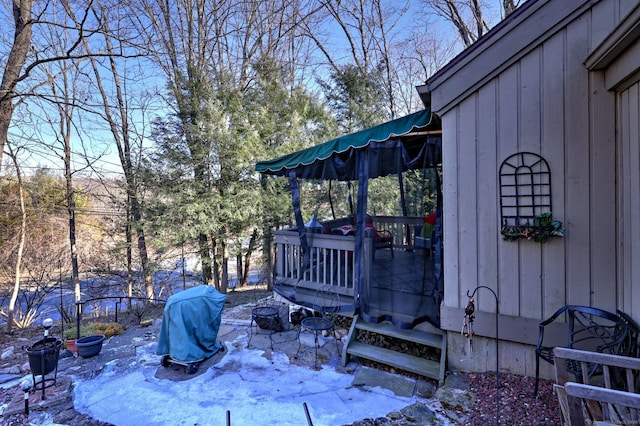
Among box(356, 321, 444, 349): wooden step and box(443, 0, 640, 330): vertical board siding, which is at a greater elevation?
box(443, 0, 640, 330): vertical board siding

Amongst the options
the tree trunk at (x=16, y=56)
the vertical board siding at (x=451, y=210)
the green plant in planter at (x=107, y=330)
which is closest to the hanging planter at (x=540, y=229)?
the vertical board siding at (x=451, y=210)

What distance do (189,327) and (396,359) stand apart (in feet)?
8.13

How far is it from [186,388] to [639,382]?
383cm

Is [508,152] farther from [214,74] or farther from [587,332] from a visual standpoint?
[214,74]

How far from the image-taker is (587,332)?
8.98ft

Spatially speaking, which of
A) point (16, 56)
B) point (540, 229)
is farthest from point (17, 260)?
point (540, 229)

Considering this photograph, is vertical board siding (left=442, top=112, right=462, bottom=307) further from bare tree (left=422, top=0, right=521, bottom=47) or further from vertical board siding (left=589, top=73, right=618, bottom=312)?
bare tree (left=422, top=0, right=521, bottom=47)

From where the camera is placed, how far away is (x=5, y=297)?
7246 mm

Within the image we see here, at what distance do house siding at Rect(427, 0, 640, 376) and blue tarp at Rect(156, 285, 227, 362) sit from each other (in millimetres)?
2820

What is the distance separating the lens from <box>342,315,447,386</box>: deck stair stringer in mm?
3248

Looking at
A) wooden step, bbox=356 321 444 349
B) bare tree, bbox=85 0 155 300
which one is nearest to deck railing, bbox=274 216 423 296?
wooden step, bbox=356 321 444 349

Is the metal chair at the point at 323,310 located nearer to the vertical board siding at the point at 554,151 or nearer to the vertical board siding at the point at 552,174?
the vertical board siding at the point at 552,174

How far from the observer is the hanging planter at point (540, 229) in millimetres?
2830

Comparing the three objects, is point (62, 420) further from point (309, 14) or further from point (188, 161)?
point (309, 14)
